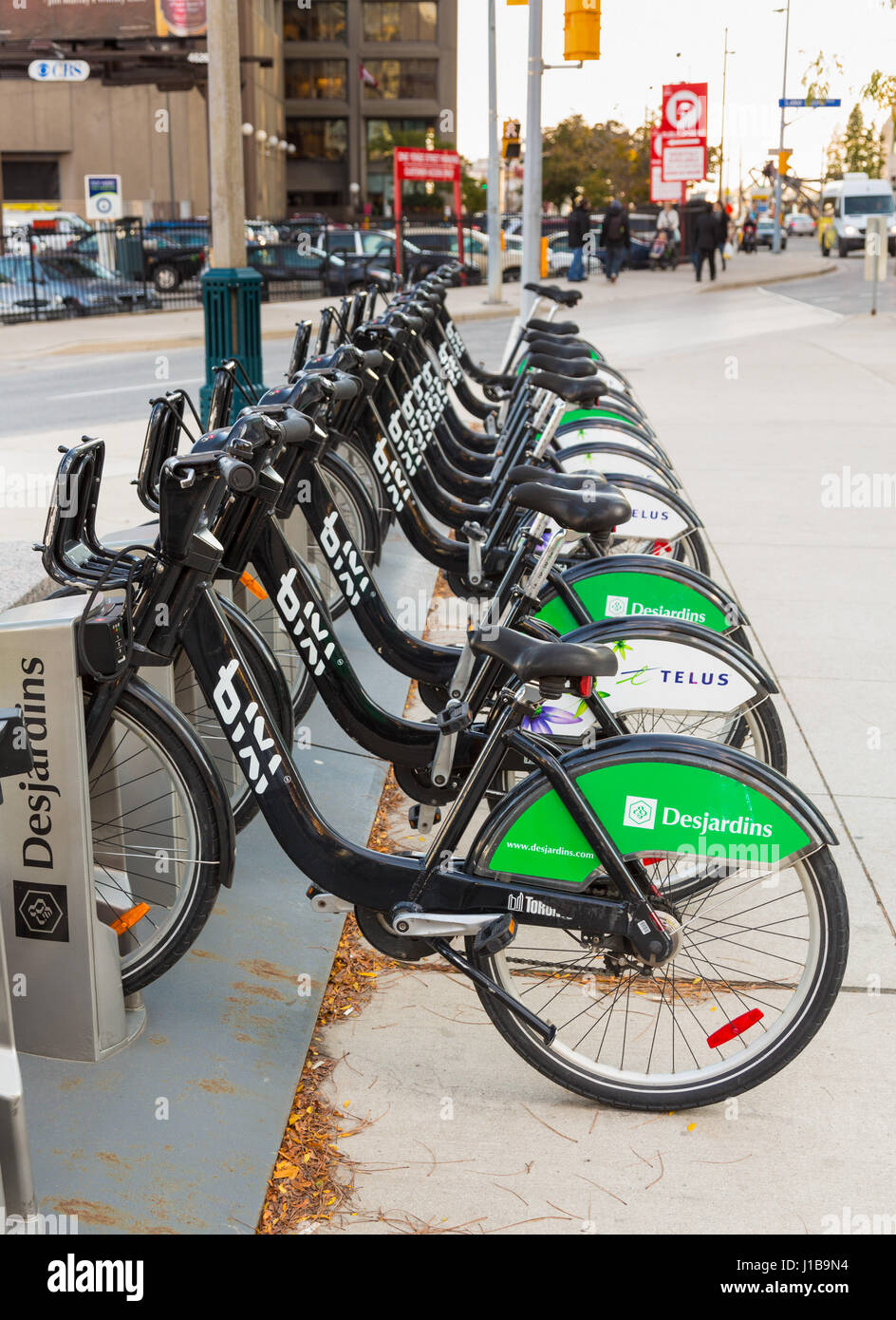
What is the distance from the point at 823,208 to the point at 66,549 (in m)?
62.8

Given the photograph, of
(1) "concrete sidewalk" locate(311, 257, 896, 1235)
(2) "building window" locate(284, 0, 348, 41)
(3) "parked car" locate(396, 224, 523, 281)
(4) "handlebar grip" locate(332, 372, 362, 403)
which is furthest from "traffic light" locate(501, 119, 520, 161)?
(2) "building window" locate(284, 0, 348, 41)

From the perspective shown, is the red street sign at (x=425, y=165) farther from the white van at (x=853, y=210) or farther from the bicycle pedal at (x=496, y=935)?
the bicycle pedal at (x=496, y=935)

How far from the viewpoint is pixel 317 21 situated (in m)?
80.1

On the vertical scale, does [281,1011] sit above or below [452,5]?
below

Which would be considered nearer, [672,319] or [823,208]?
[672,319]

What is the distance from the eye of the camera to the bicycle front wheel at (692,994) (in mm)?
2830

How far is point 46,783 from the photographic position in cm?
286

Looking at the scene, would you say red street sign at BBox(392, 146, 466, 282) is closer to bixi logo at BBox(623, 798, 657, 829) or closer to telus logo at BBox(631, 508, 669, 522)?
telus logo at BBox(631, 508, 669, 522)

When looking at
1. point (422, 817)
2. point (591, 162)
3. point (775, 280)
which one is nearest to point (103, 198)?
point (775, 280)

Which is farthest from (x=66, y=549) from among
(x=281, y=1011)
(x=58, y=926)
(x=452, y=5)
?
(x=452, y=5)

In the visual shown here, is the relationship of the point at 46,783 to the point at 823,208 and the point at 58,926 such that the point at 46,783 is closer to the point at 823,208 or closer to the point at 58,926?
the point at 58,926

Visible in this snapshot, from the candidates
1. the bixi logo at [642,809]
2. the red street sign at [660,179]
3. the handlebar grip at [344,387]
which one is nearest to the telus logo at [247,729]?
the bixi logo at [642,809]

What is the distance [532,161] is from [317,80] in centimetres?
7158

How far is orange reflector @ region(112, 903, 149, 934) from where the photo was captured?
318 centimetres
